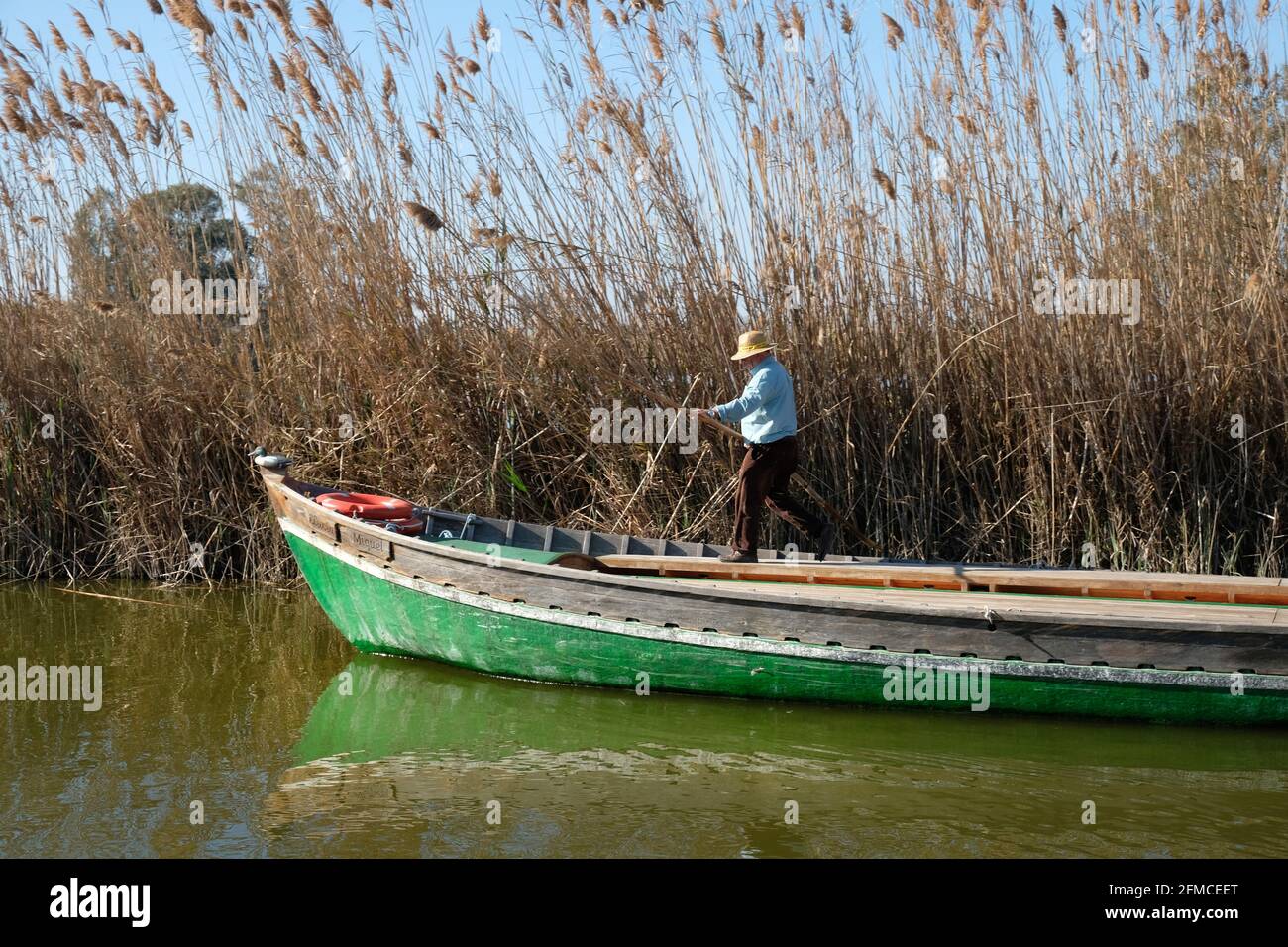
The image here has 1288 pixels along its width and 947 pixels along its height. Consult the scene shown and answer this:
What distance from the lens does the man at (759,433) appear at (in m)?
6.86

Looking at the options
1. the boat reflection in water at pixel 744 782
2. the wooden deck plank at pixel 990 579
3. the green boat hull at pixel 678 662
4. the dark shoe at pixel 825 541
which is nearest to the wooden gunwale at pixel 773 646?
the green boat hull at pixel 678 662

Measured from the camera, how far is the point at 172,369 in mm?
8859

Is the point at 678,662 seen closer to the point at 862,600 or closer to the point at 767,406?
the point at 862,600

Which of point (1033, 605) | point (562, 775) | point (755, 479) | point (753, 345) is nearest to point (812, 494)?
point (755, 479)

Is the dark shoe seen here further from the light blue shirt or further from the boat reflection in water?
the boat reflection in water

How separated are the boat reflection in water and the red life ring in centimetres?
108

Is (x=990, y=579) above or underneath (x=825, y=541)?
underneath

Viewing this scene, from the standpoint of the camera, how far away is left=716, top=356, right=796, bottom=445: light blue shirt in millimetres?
6844

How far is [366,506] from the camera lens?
23.6 ft

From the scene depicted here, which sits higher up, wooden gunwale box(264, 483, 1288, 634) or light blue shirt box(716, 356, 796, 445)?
light blue shirt box(716, 356, 796, 445)

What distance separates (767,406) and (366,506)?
229 centimetres

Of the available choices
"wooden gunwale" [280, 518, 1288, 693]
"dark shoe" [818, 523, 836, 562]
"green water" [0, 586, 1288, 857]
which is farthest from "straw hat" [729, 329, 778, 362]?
"green water" [0, 586, 1288, 857]
